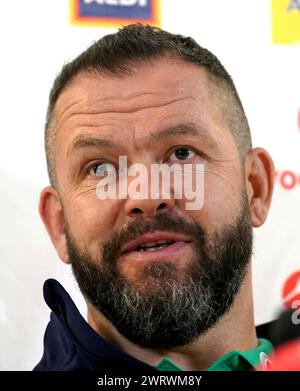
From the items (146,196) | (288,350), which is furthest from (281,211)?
(146,196)

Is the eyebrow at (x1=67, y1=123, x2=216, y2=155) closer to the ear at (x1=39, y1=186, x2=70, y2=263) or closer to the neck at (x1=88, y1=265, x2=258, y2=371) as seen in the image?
the ear at (x1=39, y1=186, x2=70, y2=263)

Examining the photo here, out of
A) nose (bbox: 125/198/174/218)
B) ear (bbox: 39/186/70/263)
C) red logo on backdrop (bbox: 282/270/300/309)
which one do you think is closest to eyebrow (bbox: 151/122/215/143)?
nose (bbox: 125/198/174/218)

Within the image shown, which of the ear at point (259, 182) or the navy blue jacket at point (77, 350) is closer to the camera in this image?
the navy blue jacket at point (77, 350)

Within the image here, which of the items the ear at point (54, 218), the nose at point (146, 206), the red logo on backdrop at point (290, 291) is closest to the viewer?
the nose at point (146, 206)

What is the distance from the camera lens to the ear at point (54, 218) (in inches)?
46.9

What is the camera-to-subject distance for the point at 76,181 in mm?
1143

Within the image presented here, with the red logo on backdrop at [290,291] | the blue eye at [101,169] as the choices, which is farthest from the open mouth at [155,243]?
the red logo on backdrop at [290,291]

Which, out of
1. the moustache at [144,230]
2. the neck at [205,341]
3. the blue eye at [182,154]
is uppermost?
the blue eye at [182,154]

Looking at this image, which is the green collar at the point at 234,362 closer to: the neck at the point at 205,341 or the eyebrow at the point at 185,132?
the neck at the point at 205,341

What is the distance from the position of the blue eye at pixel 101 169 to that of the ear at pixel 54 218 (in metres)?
0.11

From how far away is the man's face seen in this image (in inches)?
41.4

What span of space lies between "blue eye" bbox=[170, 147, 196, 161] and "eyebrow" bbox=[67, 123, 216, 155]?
27 millimetres

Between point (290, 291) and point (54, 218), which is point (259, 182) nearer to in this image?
point (290, 291)
